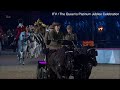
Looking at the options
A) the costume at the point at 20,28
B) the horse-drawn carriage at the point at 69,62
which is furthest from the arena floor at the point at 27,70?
the costume at the point at 20,28

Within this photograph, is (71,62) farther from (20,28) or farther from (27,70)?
(20,28)

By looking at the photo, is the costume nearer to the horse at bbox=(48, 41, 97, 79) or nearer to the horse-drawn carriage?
the horse-drawn carriage

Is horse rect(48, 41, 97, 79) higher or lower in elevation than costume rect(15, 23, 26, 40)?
lower

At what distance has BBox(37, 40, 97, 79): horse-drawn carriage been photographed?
108500 millimetres

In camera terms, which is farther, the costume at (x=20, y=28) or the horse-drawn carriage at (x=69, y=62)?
the costume at (x=20, y=28)

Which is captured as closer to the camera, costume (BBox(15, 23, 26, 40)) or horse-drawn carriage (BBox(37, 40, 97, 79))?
horse-drawn carriage (BBox(37, 40, 97, 79))

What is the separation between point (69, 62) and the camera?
109 m

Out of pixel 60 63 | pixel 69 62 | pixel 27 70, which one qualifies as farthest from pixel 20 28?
pixel 69 62

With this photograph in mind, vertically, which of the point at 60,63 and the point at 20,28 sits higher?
the point at 20,28

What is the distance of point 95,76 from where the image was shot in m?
109

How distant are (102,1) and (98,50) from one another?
1.09 metres

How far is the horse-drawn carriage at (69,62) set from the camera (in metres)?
108

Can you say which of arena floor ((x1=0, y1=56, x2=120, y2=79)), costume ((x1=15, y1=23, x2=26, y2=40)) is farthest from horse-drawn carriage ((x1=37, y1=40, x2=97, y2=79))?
costume ((x1=15, y1=23, x2=26, y2=40))

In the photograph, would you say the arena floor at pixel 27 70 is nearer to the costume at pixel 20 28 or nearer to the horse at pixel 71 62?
the horse at pixel 71 62
